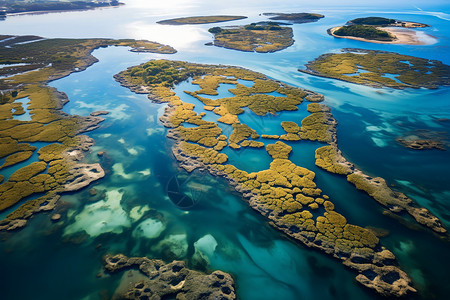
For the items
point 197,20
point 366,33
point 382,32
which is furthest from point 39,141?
point 197,20

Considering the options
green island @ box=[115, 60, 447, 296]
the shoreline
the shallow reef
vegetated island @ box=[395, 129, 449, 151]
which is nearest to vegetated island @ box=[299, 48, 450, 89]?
green island @ box=[115, 60, 447, 296]

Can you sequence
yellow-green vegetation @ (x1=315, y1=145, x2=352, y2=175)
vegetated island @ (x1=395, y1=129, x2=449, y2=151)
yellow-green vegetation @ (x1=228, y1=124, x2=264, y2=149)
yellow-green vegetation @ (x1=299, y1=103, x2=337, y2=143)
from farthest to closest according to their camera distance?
yellow-green vegetation @ (x1=299, y1=103, x2=337, y2=143), yellow-green vegetation @ (x1=228, y1=124, x2=264, y2=149), vegetated island @ (x1=395, y1=129, x2=449, y2=151), yellow-green vegetation @ (x1=315, y1=145, x2=352, y2=175)

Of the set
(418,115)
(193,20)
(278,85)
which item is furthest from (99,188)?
(193,20)

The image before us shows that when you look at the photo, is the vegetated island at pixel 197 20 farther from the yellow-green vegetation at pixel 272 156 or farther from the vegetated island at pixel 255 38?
the yellow-green vegetation at pixel 272 156

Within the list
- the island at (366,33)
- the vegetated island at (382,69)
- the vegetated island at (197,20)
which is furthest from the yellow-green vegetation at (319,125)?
the vegetated island at (197,20)

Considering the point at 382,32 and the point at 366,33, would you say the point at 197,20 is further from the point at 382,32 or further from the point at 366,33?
the point at 382,32

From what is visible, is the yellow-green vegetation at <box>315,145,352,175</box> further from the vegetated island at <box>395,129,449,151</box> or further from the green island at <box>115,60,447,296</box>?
the vegetated island at <box>395,129,449,151</box>

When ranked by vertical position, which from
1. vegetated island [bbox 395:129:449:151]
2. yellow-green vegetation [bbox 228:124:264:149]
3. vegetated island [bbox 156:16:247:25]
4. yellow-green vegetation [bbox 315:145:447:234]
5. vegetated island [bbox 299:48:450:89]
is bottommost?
yellow-green vegetation [bbox 315:145:447:234]
